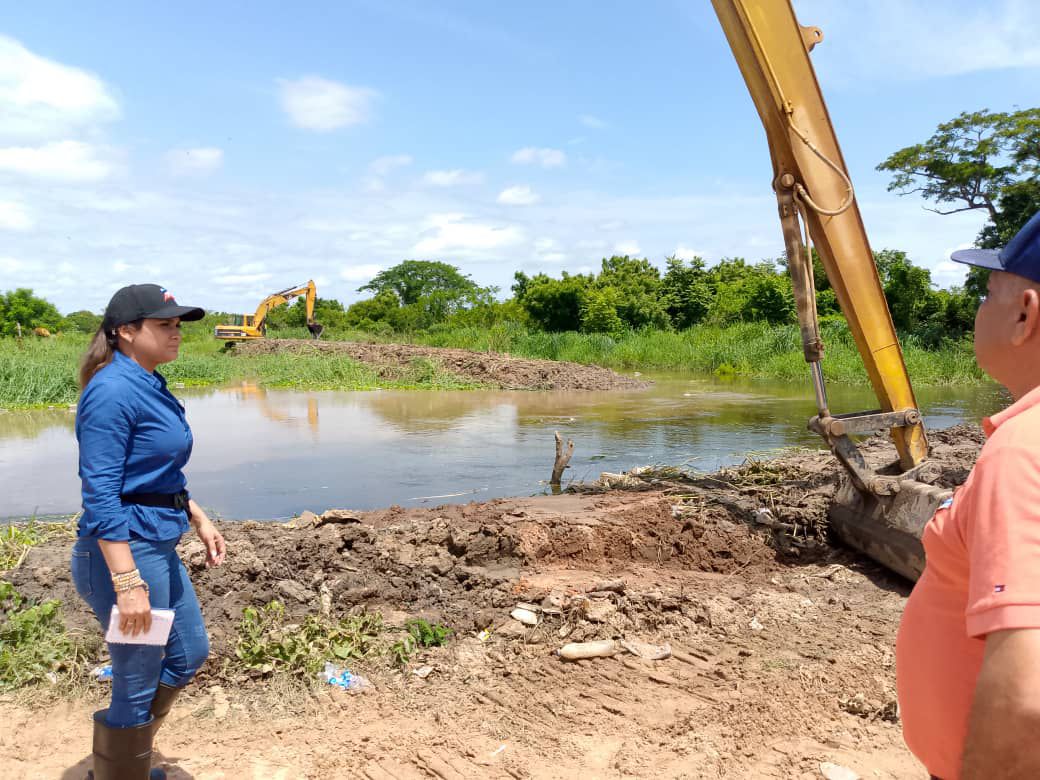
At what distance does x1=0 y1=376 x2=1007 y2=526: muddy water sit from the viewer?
8594mm

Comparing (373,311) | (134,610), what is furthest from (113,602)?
(373,311)

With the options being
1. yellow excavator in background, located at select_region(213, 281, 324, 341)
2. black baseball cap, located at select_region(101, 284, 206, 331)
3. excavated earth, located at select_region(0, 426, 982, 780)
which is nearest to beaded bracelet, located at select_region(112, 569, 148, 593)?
black baseball cap, located at select_region(101, 284, 206, 331)

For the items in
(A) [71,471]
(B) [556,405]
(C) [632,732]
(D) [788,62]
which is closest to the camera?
(C) [632,732]

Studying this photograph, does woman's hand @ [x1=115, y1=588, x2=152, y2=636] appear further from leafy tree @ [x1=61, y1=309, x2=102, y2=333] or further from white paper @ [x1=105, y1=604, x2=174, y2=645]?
leafy tree @ [x1=61, y1=309, x2=102, y2=333]

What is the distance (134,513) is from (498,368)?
21.3 metres

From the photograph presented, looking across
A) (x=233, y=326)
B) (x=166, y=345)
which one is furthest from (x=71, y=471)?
(x=233, y=326)

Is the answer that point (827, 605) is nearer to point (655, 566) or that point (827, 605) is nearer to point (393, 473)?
point (655, 566)

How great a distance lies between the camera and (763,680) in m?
3.79

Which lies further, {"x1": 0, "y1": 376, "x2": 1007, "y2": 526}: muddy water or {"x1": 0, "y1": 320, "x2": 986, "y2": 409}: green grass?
{"x1": 0, "y1": 320, "x2": 986, "y2": 409}: green grass

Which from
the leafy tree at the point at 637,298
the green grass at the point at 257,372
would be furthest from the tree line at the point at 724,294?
the green grass at the point at 257,372

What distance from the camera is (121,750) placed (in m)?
2.68

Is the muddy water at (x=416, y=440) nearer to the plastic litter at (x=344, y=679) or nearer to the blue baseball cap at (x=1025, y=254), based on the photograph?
the plastic litter at (x=344, y=679)

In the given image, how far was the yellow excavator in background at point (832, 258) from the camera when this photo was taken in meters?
5.34

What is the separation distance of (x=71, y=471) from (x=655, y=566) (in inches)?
289
